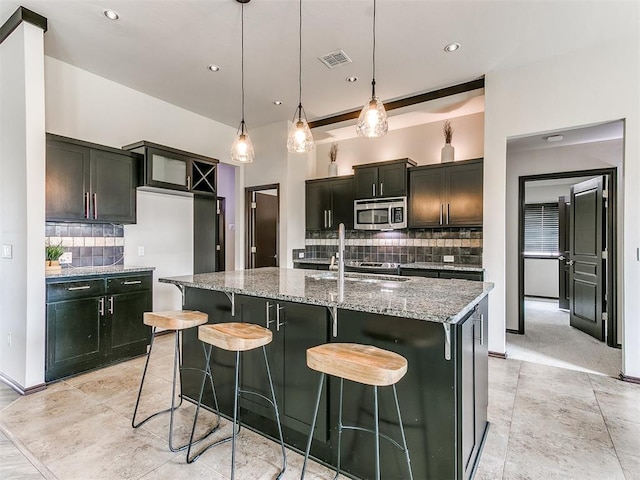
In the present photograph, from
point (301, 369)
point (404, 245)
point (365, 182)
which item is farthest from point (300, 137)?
point (404, 245)

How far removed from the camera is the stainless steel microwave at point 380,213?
4.67 metres

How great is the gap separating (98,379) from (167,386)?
0.71 m

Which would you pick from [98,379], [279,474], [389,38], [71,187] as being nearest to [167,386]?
[98,379]

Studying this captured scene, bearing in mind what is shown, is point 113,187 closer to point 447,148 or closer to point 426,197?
point 426,197

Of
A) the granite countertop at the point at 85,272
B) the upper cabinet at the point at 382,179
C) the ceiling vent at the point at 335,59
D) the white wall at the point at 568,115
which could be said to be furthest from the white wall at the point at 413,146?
the granite countertop at the point at 85,272

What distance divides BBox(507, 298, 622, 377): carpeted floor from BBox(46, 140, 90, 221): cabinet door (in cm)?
488

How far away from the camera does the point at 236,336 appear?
1.83 metres

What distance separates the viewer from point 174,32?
10.0 ft

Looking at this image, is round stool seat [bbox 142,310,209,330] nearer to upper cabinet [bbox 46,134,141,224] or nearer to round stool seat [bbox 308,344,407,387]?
round stool seat [bbox 308,344,407,387]

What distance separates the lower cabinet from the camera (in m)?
2.98

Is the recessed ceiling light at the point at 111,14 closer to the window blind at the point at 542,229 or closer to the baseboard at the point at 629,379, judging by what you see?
the baseboard at the point at 629,379

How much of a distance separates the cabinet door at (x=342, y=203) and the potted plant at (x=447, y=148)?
1371 millimetres

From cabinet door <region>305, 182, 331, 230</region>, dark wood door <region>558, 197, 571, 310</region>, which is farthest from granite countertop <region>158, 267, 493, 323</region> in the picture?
dark wood door <region>558, 197, 571, 310</region>

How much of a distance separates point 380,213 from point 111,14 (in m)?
3.62
